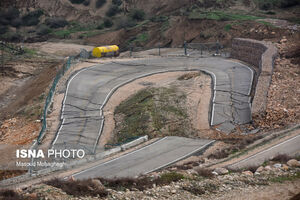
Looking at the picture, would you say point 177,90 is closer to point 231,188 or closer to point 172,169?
point 172,169

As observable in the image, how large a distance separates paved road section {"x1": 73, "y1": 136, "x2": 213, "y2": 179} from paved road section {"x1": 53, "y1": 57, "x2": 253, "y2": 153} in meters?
2.40

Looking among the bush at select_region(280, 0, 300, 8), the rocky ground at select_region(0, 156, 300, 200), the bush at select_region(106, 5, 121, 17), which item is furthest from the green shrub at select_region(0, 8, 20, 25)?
the rocky ground at select_region(0, 156, 300, 200)

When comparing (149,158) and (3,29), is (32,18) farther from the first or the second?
(149,158)

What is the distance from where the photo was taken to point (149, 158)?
20250mm

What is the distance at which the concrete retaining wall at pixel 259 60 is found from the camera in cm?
2632

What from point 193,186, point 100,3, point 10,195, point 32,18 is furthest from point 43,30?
point 10,195

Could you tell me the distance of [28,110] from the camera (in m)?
31.5

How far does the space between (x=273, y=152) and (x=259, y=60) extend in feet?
62.2

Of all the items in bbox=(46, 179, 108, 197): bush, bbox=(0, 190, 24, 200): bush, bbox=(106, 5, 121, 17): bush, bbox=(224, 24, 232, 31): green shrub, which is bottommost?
bbox=(46, 179, 108, 197): bush

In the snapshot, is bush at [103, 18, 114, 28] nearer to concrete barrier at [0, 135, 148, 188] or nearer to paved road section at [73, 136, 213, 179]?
concrete barrier at [0, 135, 148, 188]

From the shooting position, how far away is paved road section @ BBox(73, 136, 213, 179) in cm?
1835

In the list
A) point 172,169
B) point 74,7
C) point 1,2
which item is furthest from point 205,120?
point 1,2

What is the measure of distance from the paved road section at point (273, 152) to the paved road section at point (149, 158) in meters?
3.33

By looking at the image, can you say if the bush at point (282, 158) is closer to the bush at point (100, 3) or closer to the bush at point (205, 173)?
the bush at point (205, 173)
